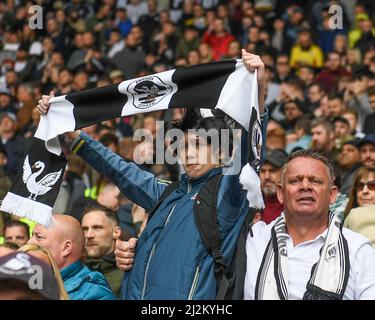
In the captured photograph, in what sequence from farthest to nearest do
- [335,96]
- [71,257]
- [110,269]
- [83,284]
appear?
[335,96], [110,269], [71,257], [83,284]

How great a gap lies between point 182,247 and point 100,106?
1097mm

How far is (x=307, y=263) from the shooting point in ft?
15.4

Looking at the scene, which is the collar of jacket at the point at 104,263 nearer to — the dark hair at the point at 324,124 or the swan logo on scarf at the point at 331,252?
the swan logo on scarf at the point at 331,252

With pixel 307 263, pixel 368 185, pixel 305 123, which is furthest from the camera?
pixel 305 123

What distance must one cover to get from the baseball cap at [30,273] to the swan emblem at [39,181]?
5.53ft

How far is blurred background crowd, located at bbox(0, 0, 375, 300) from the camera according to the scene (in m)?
8.68

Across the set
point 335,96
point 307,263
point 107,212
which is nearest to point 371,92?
point 335,96

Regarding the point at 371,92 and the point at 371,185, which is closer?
the point at 371,185

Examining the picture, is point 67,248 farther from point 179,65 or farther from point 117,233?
point 179,65

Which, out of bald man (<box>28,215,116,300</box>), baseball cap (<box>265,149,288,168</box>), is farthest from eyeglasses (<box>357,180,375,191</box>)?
bald man (<box>28,215,116,300</box>)

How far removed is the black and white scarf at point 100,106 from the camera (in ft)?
17.2

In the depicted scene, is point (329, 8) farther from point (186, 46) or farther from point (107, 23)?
point (107, 23)

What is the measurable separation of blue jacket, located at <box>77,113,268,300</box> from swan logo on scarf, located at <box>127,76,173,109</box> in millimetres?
495

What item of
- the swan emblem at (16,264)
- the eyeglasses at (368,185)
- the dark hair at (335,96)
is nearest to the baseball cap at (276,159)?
the eyeglasses at (368,185)
